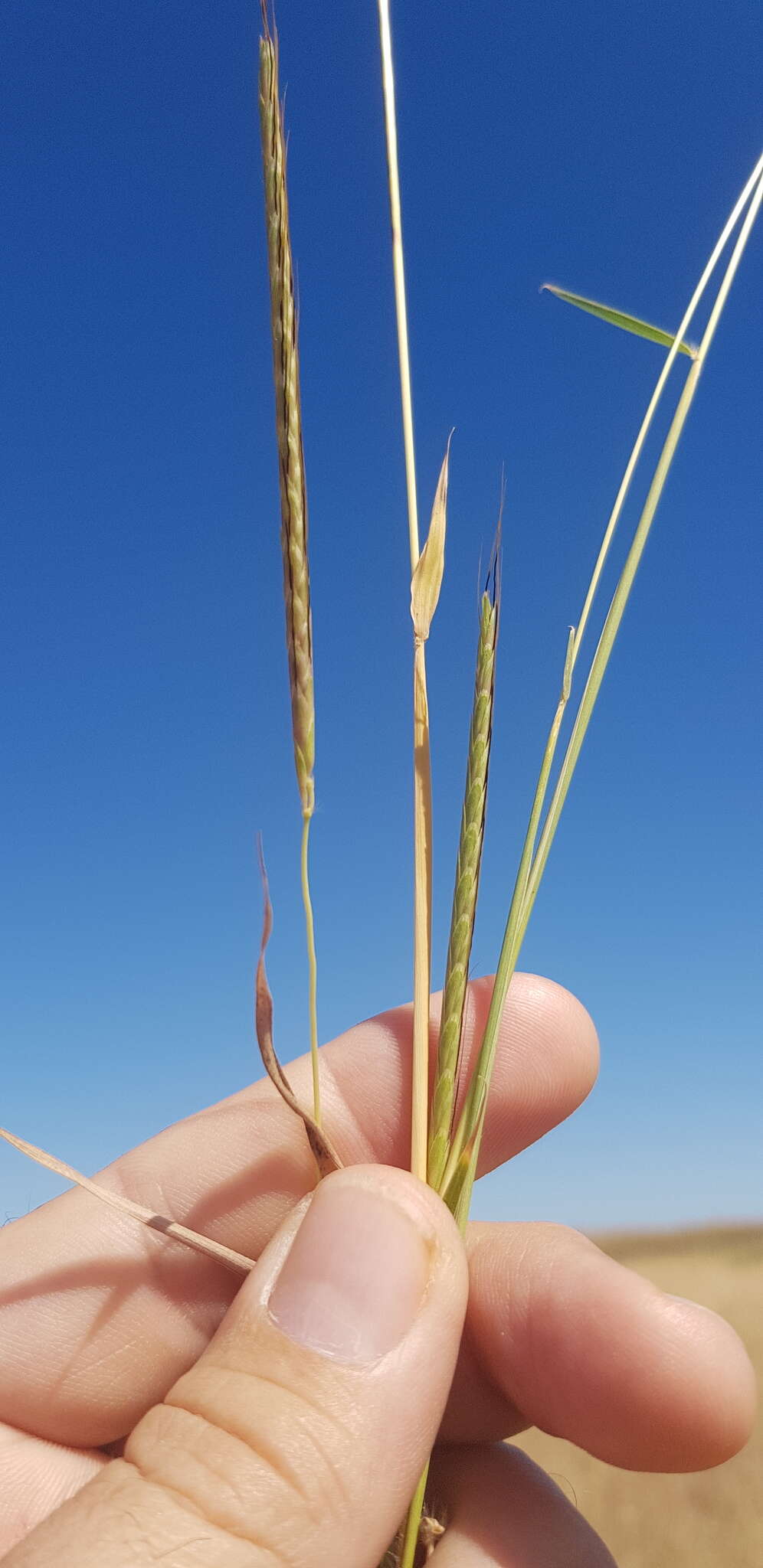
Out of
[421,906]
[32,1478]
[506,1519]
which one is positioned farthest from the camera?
[32,1478]

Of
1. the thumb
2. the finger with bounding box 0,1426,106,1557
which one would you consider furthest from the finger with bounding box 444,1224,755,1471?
the finger with bounding box 0,1426,106,1557

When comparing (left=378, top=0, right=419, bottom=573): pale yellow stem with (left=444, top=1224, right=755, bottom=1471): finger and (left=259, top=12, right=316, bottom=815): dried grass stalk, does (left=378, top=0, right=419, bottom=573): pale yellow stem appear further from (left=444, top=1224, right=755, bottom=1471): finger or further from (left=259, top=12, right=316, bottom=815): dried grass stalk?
(left=444, top=1224, right=755, bottom=1471): finger

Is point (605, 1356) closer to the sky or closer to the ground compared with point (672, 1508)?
closer to the sky

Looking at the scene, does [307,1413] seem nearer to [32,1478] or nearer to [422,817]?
[422,817]

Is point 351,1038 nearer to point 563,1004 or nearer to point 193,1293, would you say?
point 563,1004

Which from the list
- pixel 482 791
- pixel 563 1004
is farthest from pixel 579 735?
pixel 563 1004

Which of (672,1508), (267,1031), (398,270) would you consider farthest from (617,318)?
(672,1508)
